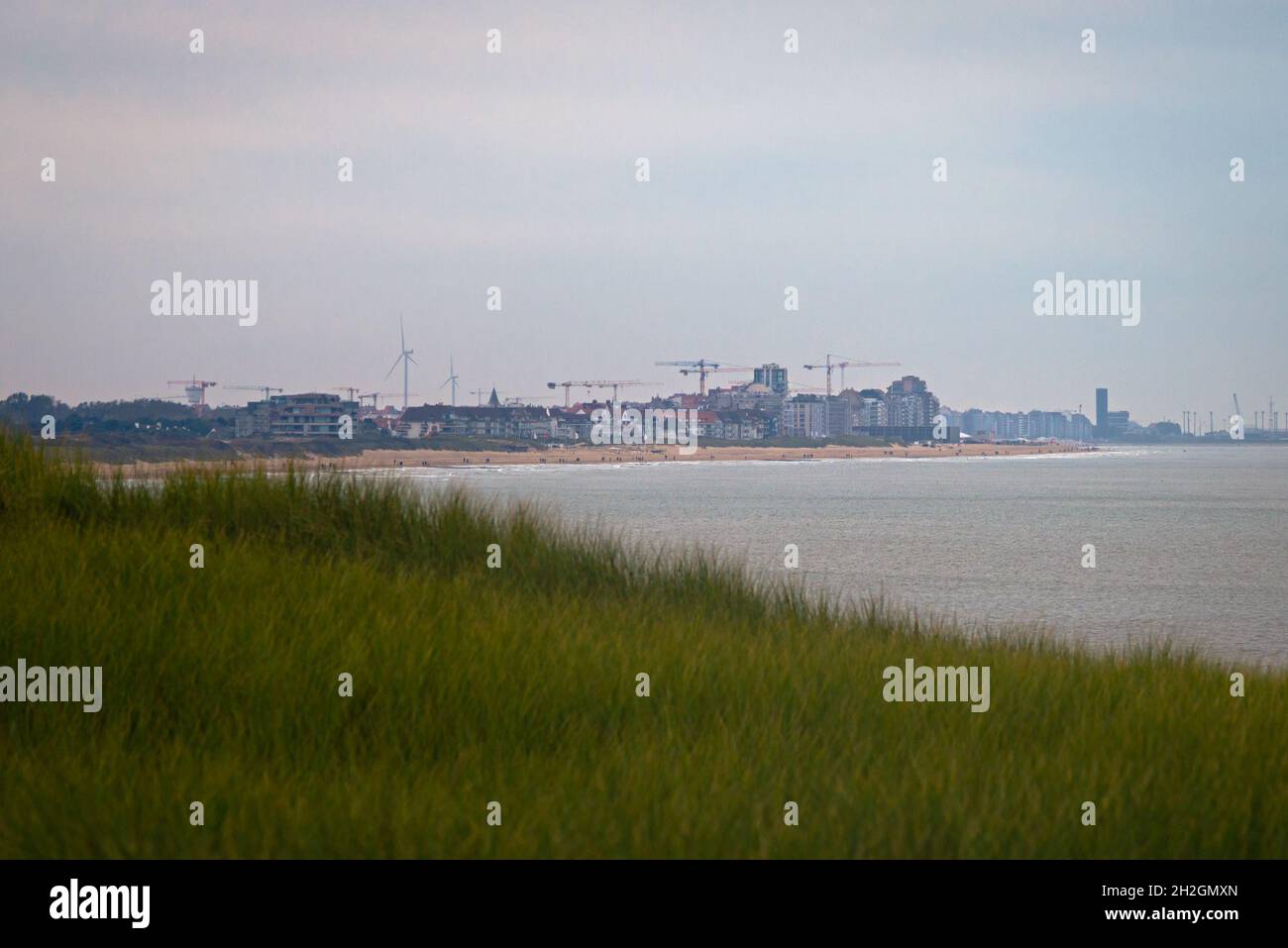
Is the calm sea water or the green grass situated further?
the calm sea water

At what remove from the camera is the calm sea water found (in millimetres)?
33844

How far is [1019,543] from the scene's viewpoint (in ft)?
203

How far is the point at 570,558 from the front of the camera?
1852 cm

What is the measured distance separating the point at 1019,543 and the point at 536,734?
56.9 m

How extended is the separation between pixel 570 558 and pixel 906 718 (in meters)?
9.50

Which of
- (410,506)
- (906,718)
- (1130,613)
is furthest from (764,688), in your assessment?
(1130,613)

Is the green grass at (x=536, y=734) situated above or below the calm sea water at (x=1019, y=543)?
above

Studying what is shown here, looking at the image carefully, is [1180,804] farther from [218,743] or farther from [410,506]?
[410,506]

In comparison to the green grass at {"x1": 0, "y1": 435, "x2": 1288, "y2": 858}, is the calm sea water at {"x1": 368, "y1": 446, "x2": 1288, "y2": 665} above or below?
below

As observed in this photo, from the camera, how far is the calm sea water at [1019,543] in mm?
33844

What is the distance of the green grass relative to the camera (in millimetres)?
6648

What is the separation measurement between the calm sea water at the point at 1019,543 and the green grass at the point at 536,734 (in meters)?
8.14

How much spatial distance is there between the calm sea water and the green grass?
814 centimetres

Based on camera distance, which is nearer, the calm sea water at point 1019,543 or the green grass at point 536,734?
the green grass at point 536,734
